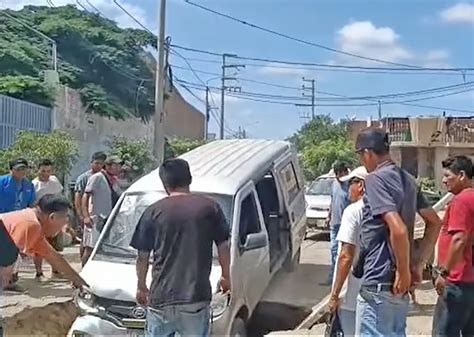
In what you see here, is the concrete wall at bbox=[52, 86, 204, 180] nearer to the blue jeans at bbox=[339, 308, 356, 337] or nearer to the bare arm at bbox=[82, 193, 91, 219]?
the bare arm at bbox=[82, 193, 91, 219]

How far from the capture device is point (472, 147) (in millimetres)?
38438

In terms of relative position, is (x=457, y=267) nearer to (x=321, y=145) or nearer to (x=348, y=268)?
(x=348, y=268)

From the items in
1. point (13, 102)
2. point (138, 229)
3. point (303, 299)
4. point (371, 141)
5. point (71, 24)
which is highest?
point (71, 24)

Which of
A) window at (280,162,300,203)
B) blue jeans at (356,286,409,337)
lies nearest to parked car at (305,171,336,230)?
window at (280,162,300,203)

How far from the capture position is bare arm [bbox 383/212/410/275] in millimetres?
4203

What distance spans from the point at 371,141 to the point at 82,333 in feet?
9.98

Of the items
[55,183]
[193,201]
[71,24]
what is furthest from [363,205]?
[71,24]

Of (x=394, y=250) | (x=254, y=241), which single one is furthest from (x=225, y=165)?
(x=394, y=250)

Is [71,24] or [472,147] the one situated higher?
[71,24]

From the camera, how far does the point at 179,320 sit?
4.75 metres

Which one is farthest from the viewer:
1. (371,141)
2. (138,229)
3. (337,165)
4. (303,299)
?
(337,165)

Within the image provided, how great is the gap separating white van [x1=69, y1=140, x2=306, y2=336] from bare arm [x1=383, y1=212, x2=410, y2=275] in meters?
2.23

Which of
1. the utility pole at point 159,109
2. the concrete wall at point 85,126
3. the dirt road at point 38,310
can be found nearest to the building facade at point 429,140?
the concrete wall at point 85,126

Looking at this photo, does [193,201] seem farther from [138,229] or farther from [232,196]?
[232,196]
